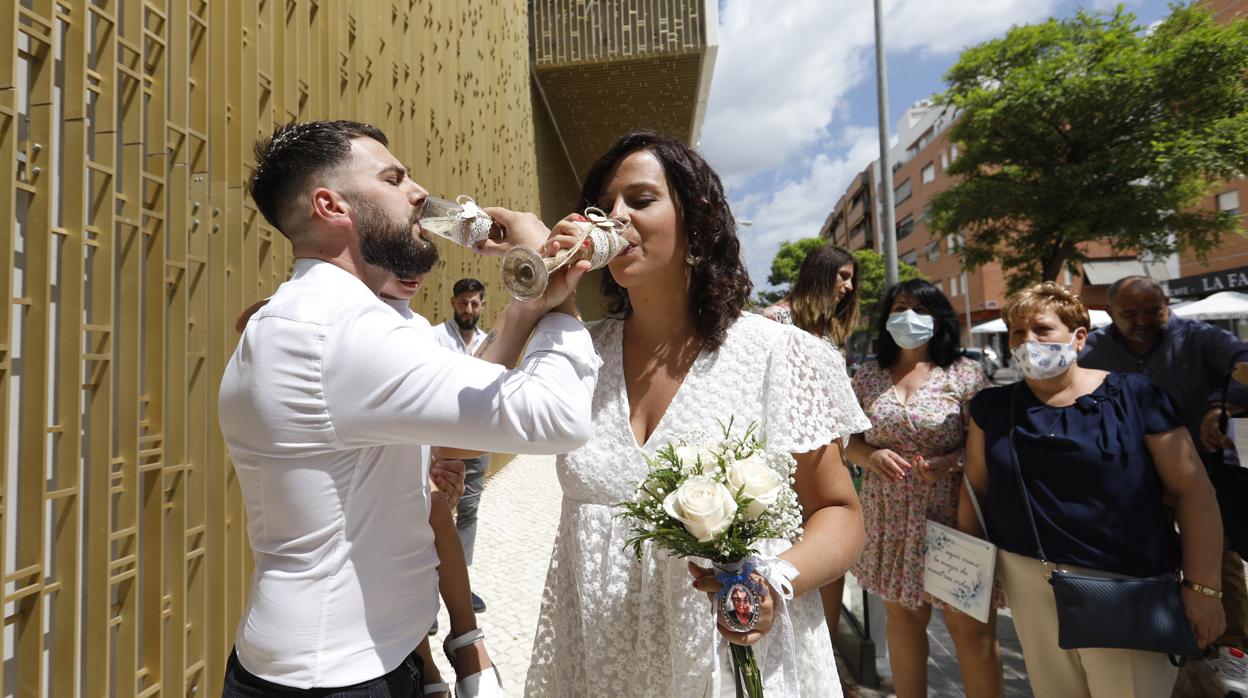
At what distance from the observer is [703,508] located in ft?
3.76

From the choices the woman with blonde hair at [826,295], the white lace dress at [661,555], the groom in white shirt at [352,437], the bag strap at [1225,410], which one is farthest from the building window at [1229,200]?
the groom in white shirt at [352,437]

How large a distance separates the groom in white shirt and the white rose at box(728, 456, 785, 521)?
0.30 metres

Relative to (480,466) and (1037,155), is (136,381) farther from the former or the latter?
(1037,155)

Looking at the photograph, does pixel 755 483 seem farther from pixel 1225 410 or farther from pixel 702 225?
pixel 1225 410

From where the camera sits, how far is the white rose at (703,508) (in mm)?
1149

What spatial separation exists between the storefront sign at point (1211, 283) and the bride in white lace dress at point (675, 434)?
33.9 metres

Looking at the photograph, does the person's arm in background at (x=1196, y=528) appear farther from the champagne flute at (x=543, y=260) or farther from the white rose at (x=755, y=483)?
the champagne flute at (x=543, y=260)

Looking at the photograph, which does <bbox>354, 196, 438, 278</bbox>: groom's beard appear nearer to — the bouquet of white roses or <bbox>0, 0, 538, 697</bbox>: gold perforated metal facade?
the bouquet of white roses

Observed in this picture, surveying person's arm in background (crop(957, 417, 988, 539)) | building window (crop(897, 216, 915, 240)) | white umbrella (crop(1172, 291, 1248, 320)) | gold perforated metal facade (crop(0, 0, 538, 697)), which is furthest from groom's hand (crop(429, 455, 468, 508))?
building window (crop(897, 216, 915, 240))

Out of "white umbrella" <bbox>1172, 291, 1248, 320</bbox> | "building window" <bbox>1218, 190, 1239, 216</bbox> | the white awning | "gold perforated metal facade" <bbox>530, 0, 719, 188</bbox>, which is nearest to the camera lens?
"gold perforated metal facade" <bbox>530, 0, 719, 188</bbox>

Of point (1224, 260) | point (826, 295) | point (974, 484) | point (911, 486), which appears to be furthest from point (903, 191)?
point (974, 484)

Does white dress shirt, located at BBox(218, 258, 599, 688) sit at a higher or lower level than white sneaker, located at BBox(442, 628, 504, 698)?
higher

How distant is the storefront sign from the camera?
25.9 metres

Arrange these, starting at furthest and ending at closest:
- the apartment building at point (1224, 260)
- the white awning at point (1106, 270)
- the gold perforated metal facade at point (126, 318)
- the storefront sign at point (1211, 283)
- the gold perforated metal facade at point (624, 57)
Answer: the white awning at point (1106, 270) < the storefront sign at point (1211, 283) < the apartment building at point (1224, 260) < the gold perforated metal facade at point (624, 57) < the gold perforated metal facade at point (126, 318)
